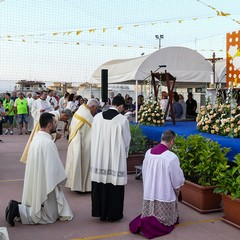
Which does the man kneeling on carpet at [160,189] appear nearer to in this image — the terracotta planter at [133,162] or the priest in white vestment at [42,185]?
the priest in white vestment at [42,185]

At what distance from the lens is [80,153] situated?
648 cm

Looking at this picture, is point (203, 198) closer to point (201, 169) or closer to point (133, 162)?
point (201, 169)

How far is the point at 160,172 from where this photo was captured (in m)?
4.55

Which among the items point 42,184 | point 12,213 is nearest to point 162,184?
point 42,184

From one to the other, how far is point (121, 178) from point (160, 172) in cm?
63

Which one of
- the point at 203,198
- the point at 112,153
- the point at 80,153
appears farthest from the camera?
the point at 80,153

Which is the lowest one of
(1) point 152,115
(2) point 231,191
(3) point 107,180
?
(2) point 231,191

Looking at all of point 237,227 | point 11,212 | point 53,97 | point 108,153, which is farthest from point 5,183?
point 53,97

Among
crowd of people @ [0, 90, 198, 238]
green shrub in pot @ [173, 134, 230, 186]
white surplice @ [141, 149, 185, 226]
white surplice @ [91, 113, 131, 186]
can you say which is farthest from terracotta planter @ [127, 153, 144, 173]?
white surplice @ [141, 149, 185, 226]

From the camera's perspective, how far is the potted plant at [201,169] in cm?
537

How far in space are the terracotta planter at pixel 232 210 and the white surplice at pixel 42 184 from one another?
218 centimetres

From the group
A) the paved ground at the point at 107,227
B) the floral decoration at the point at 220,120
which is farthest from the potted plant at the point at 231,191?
the floral decoration at the point at 220,120

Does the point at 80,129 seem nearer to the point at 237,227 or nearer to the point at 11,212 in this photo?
the point at 11,212

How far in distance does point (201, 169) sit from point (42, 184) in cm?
227
